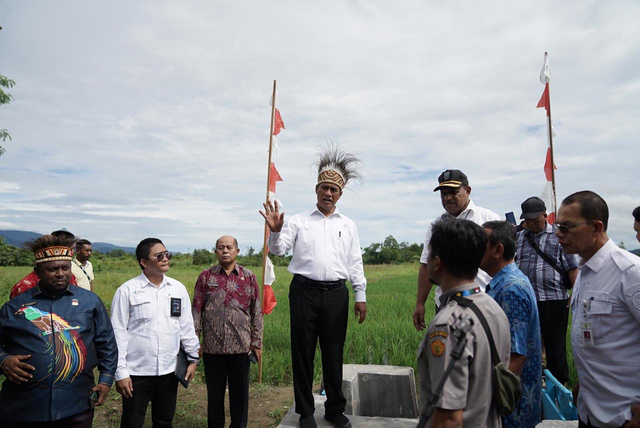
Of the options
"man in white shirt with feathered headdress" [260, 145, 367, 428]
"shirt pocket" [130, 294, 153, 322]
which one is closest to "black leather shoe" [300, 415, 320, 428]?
"man in white shirt with feathered headdress" [260, 145, 367, 428]

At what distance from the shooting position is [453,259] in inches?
66.2

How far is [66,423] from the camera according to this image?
2.65m

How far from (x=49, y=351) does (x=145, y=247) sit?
101cm

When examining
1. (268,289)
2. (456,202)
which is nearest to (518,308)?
(456,202)

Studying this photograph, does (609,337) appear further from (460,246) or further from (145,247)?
(145,247)

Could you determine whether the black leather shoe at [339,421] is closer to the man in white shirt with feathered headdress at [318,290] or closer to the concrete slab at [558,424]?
the man in white shirt with feathered headdress at [318,290]

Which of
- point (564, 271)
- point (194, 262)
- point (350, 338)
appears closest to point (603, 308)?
point (564, 271)

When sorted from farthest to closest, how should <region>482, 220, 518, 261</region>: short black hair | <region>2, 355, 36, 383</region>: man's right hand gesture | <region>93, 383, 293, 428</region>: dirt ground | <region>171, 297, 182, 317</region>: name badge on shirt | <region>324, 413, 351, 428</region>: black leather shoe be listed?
<region>93, 383, 293, 428</region>: dirt ground
<region>324, 413, 351, 428</region>: black leather shoe
<region>171, 297, 182, 317</region>: name badge on shirt
<region>2, 355, 36, 383</region>: man's right hand gesture
<region>482, 220, 518, 261</region>: short black hair

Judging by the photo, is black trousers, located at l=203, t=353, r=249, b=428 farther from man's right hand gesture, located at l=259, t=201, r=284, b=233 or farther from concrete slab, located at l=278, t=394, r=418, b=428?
man's right hand gesture, located at l=259, t=201, r=284, b=233

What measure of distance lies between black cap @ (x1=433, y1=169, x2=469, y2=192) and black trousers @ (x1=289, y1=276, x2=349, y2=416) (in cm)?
122

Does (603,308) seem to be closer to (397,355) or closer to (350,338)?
(397,355)

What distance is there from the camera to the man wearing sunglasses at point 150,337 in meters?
3.18

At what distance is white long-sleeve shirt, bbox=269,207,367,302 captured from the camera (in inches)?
145

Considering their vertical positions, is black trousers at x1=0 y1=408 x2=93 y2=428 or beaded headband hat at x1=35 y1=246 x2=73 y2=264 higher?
beaded headband hat at x1=35 y1=246 x2=73 y2=264
